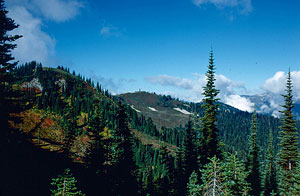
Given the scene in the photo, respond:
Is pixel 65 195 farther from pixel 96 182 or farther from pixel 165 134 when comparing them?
pixel 165 134

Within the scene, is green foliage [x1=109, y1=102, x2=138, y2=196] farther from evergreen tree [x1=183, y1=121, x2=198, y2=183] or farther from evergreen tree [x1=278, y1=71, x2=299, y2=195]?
evergreen tree [x1=278, y1=71, x2=299, y2=195]

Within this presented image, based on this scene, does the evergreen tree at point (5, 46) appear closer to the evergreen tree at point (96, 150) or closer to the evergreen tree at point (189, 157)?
the evergreen tree at point (96, 150)

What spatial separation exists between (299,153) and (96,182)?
86.9 ft

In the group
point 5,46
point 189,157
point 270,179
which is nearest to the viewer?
point 5,46

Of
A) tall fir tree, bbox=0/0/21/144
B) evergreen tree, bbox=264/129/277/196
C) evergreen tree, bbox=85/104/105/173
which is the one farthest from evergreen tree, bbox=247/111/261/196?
tall fir tree, bbox=0/0/21/144

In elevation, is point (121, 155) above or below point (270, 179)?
above

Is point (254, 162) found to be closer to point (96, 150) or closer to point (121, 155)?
point (121, 155)

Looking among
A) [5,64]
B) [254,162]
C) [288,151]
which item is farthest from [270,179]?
[5,64]

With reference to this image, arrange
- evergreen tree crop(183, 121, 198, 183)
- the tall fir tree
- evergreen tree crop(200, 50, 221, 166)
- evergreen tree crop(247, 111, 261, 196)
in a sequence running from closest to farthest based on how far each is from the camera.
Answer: the tall fir tree
evergreen tree crop(200, 50, 221, 166)
evergreen tree crop(183, 121, 198, 183)
evergreen tree crop(247, 111, 261, 196)

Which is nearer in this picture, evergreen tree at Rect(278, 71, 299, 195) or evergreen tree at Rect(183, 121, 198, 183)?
evergreen tree at Rect(278, 71, 299, 195)

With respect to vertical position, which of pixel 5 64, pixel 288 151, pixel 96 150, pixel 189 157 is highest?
pixel 5 64

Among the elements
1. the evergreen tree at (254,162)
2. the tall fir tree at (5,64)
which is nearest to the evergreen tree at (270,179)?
the evergreen tree at (254,162)

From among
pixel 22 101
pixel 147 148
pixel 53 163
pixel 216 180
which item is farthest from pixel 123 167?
pixel 147 148

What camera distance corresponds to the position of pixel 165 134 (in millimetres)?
175500
